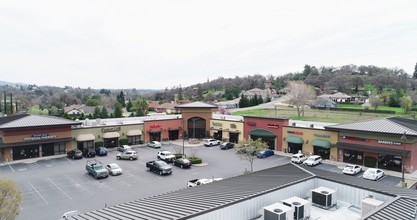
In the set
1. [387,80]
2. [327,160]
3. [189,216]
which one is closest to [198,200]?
[189,216]

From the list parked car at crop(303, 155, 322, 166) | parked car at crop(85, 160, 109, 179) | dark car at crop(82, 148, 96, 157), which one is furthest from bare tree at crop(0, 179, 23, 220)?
parked car at crop(303, 155, 322, 166)

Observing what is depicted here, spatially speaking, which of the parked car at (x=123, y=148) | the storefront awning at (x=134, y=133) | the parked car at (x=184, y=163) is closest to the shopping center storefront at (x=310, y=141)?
the parked car at (x=184, y=163)

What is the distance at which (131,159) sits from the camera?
40.0 metres

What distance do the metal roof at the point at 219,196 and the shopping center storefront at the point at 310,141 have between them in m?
22.6

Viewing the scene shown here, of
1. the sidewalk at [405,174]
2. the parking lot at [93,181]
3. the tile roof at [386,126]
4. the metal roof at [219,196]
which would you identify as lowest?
the parking lot at [93,181]

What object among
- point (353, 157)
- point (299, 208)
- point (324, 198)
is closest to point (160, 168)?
point (324, 198)

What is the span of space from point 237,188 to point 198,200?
2597 mm

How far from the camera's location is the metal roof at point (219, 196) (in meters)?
12.2

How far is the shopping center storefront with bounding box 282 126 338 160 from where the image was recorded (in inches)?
1549

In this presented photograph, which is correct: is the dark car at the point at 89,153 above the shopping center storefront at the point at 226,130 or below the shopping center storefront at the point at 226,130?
below

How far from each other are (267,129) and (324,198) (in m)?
31.9

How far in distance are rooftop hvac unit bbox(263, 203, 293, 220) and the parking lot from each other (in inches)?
616

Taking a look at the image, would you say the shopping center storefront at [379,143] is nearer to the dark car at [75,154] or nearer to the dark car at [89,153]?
the dark car at [89,153]

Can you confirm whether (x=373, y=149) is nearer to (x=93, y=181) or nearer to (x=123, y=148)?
(x=93, y=181)
